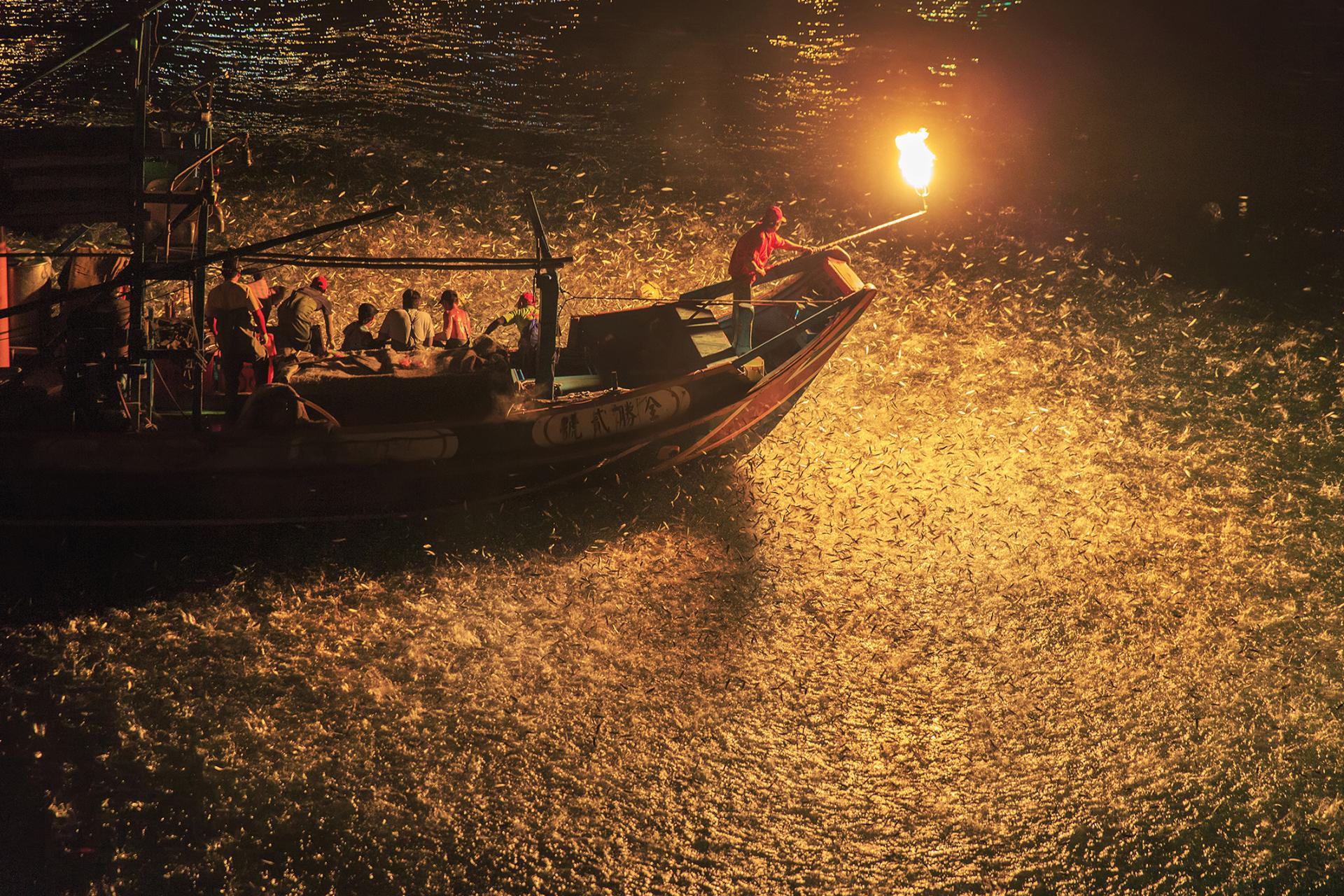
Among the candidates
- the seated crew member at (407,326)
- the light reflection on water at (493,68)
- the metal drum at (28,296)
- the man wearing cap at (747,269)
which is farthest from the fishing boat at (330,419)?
the light reflection on water at (493,68)

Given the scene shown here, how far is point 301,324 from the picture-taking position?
1068cm

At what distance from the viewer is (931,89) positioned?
22047 millimetres

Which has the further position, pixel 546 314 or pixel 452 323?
pixel 452 323

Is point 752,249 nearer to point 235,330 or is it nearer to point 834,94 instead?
point 235,330

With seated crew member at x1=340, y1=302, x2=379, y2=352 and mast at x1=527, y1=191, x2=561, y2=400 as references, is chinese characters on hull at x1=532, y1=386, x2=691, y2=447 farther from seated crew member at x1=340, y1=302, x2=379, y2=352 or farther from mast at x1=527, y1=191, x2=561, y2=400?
seated crew member at x1=340, y1=302, x2=379, y2=352

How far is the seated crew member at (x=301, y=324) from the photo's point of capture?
10672 mm

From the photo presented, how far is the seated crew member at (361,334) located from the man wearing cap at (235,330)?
940 mm

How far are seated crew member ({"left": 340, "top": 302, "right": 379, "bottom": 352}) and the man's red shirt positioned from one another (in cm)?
388

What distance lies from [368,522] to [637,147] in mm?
10470

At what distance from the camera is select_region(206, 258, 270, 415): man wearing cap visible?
31.7 ft

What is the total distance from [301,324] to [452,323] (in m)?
1.57

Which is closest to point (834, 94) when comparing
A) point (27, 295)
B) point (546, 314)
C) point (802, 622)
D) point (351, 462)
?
point (546, 314)

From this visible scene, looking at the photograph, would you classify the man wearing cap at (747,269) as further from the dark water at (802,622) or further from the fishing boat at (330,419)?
the dark water at (802,622)

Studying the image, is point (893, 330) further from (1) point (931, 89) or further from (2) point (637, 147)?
(1) point (931, 89)
